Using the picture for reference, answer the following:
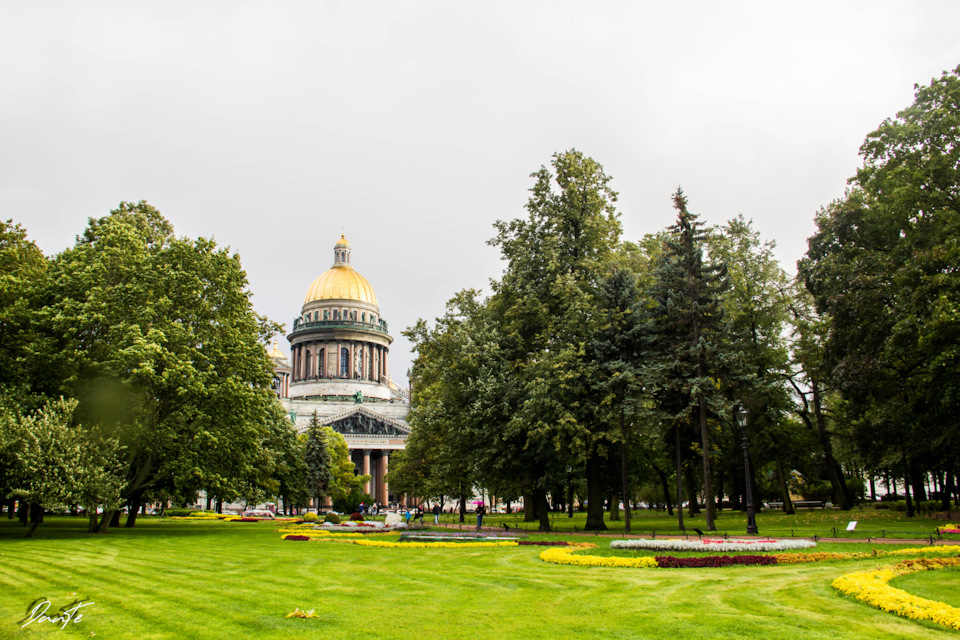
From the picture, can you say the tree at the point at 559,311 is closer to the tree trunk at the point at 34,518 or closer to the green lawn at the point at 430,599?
the green lawn at the point at 430,599

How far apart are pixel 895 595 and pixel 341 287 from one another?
406ft

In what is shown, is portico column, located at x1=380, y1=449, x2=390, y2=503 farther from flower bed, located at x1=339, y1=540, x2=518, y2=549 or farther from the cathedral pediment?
flower bed, located at x1=339, y1=540, x2=518, y2=549

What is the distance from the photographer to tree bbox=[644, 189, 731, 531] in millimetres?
28922

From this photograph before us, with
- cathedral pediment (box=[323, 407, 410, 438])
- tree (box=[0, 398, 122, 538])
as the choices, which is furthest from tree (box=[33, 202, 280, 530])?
cathedral pediment (box=[323, 407, 410, 438])

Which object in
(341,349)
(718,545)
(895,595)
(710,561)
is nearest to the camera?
(895,595)

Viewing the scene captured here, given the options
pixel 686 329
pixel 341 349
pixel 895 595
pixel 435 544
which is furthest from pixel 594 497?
pixel 341 349

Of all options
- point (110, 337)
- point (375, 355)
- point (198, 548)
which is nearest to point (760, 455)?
point (198, 548)

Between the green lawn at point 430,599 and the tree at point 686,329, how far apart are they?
1315 centimetres

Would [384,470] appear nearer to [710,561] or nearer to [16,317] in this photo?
[16,317]

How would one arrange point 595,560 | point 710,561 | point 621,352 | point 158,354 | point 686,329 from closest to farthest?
point 710,561 < point 595,560 < point 158,354 < point 686,329 < point 621,352

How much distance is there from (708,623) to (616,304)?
891 inches

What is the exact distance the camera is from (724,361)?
2898cm

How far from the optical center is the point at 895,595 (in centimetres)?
1042

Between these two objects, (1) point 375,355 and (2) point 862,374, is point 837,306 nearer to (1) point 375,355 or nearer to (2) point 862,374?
(2) point 862,374
